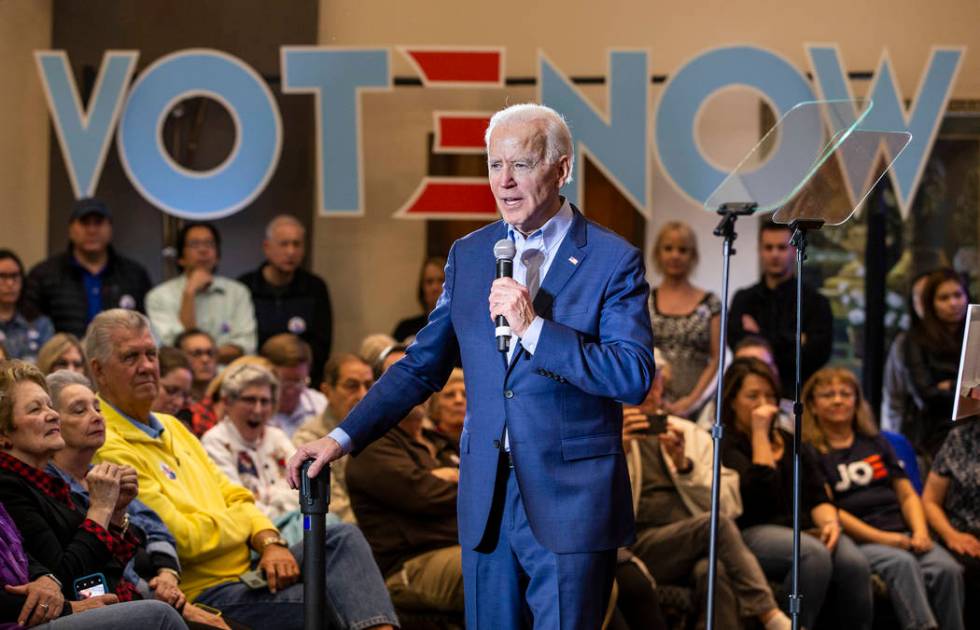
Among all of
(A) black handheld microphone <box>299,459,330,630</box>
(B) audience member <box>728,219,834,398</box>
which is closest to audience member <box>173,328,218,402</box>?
(B) audience member <box>728,219,834,398</box>

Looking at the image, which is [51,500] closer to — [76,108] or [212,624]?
[212,624]

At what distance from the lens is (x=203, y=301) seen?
6477mm

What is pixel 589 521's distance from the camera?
7.68ft

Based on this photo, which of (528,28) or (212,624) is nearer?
(212,624)

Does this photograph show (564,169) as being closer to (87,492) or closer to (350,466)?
(87,492)

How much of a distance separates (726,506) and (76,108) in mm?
4019

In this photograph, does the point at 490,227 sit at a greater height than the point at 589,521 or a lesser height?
greater

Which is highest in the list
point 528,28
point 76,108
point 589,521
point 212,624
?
point 528,28

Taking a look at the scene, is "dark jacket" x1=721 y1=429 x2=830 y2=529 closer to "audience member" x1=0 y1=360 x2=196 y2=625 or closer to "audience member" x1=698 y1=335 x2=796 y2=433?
"audience member" x1=698 y1=335 x2=796 y2=433

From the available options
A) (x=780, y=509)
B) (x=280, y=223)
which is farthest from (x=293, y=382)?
(x=780, y=509)

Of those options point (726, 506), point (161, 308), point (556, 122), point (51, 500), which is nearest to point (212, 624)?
point (51, 500)

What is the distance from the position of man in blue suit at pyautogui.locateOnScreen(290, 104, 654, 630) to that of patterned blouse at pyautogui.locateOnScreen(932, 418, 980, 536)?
3025mm

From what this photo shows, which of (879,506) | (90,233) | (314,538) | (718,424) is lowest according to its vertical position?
(879,506)

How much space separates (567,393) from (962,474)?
10.4 ft
